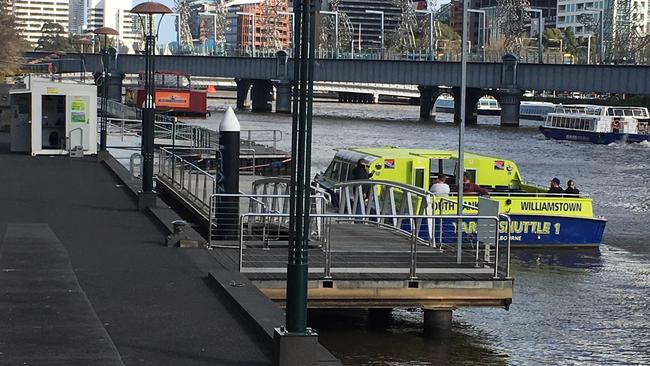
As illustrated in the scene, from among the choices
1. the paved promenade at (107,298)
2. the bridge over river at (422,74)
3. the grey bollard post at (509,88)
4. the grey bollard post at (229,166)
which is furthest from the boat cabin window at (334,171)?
the grey bollard post at (509,88)

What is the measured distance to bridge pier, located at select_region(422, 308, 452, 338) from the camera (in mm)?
19500

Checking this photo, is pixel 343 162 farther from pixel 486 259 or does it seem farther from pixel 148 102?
pixel 486 259

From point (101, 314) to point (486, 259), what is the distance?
7.01m

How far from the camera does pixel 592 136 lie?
100625 mm

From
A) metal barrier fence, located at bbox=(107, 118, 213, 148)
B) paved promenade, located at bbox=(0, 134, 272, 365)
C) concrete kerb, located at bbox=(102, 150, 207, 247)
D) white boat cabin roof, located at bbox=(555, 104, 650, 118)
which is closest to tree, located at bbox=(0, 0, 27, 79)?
metal barrier fence, located at bbox=(107, 118, 213, 148)

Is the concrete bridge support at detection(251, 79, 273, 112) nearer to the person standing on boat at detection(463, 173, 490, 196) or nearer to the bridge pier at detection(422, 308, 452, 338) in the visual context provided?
the person standing on boat at detection(463, 173, 490, 196)

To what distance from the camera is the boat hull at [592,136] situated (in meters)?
100

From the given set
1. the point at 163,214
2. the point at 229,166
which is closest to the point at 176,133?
the point at 163,214

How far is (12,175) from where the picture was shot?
35.2 m

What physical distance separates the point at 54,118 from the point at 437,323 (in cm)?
2659

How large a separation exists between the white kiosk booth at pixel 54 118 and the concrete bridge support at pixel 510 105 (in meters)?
75.0

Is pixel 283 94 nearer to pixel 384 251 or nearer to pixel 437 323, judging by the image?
pixel 437 323

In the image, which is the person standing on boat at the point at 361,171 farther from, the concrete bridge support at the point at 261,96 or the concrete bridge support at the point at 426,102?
the concrete bridge support at the point at 261,96

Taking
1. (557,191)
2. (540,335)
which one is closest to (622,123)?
(557,191)
